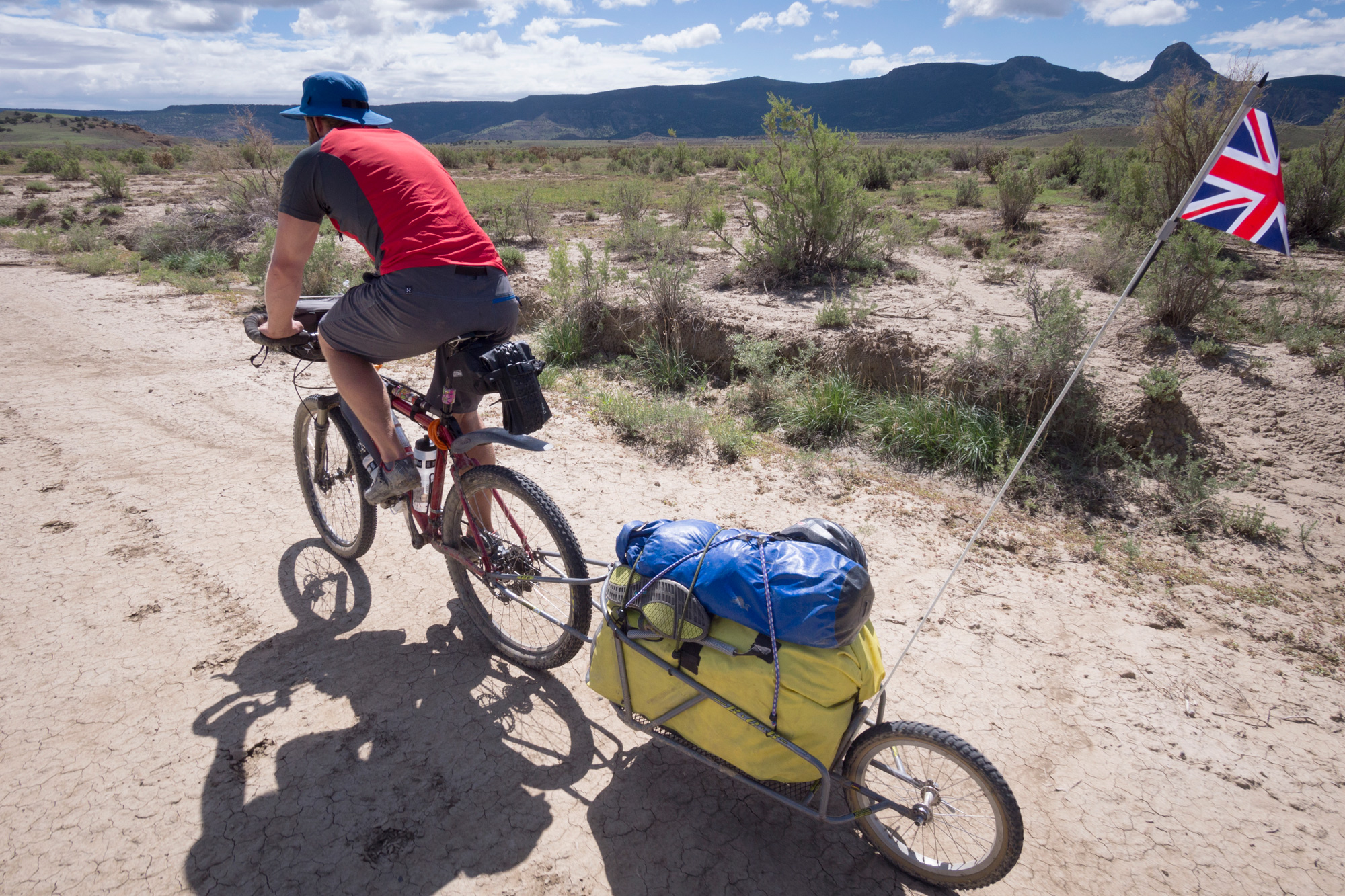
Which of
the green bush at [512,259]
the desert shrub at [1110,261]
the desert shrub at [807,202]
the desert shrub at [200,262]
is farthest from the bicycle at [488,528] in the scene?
the desert shrub at [200,262]

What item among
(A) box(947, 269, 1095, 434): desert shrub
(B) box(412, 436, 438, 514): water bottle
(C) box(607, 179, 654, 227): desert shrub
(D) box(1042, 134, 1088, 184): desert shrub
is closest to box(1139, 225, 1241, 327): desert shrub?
(A) box(947, 269, 1095, 434): desert shrub

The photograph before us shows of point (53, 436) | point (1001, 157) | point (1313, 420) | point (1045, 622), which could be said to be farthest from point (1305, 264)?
point (1001, 157)

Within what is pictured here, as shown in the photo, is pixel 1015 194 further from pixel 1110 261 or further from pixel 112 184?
pixel 112 184

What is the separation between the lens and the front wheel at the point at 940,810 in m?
1.87

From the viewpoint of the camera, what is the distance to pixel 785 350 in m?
6.56

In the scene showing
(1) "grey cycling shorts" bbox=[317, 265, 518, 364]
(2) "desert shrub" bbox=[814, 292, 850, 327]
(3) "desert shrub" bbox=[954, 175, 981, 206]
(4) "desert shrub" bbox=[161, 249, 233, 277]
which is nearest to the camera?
(1) "grey cycling shorts" bbox=[317, 265, 518, 364]

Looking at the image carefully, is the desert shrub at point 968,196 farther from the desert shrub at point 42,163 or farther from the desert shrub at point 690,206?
the desert shrub at point 42,163

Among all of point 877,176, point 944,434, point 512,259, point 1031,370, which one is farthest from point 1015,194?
point 877,176

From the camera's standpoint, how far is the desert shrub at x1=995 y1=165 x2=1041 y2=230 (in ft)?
36.4

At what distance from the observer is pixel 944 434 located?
529cm

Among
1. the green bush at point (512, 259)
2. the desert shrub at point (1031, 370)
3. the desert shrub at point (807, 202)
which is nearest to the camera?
the desert shrub at point (1031, 370)

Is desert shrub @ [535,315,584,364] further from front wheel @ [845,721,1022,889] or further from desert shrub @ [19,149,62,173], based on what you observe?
desert shrub @ [19,149,62,173]

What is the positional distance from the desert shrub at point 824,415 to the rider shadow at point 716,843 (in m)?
3.57

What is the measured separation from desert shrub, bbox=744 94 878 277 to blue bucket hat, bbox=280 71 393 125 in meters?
6.34
